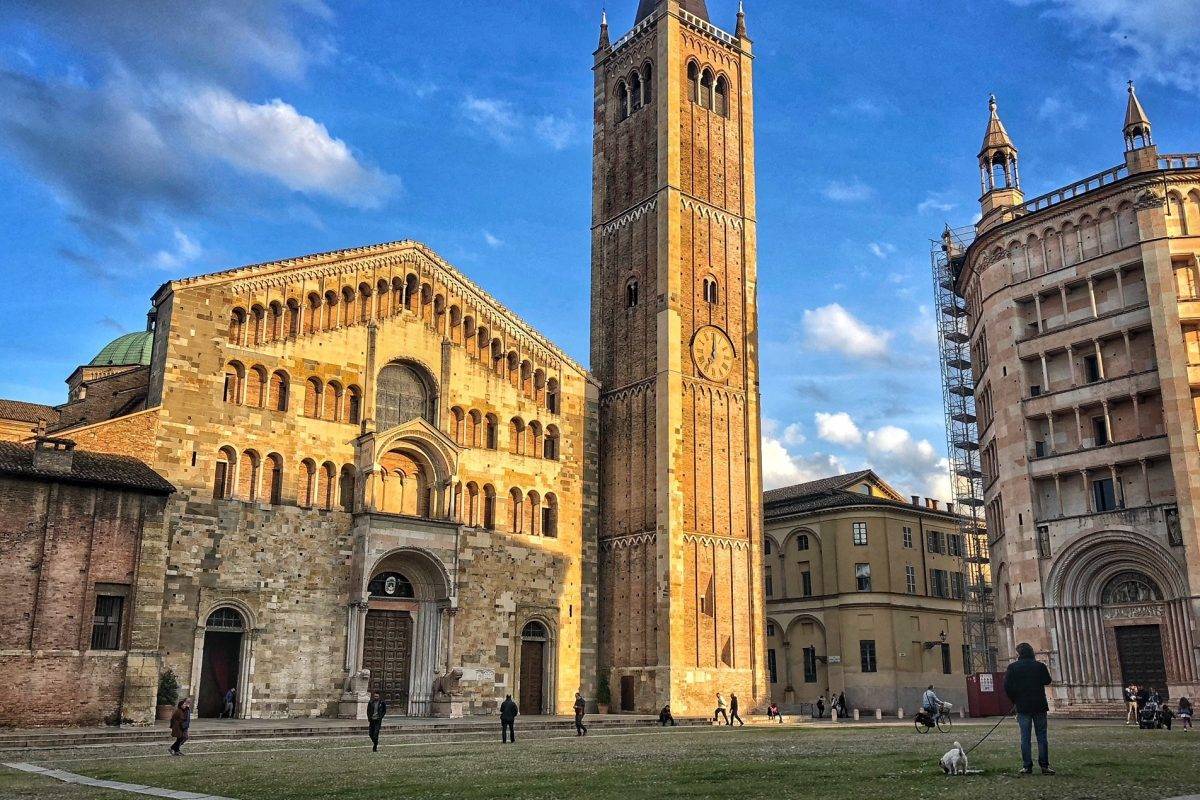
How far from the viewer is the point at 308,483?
36.3m

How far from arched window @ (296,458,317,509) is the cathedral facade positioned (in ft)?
0.47

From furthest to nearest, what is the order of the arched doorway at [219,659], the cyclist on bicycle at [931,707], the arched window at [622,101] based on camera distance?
the arched window at [622,101]
the arched doorway at [219,659]
the cyclist on bicycle at [931,707]

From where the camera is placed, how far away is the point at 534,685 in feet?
133

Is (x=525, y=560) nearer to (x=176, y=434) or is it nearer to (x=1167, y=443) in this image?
(x=176, y=434)

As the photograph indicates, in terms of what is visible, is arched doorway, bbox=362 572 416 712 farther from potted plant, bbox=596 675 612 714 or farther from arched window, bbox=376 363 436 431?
potted plant, bbox=596 675 612 714

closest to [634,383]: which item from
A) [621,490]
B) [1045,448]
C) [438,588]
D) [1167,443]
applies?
[621,490]

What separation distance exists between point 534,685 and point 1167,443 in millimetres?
25128

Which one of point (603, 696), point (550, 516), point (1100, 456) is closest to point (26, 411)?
point (550, 516)

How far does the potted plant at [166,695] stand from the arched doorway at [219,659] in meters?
1.44

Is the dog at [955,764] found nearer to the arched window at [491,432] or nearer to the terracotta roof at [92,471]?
the terracotta roof at [92,471]

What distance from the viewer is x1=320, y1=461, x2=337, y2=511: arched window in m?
36.4

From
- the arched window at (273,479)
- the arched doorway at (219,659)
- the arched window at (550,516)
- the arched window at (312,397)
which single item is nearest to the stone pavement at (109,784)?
the arched doorway at (219,659)

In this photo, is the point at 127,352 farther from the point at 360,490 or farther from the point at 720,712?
the point at 720,712

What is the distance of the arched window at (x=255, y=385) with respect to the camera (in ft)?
117
